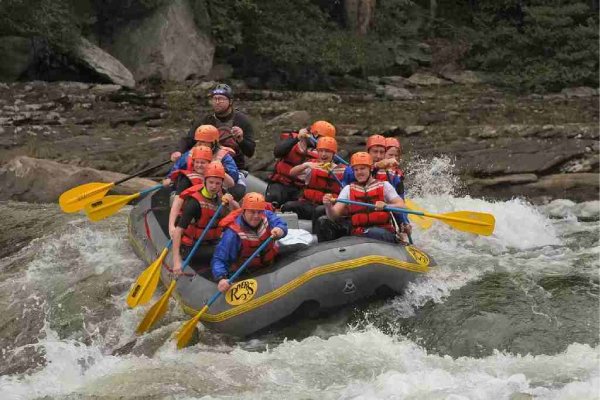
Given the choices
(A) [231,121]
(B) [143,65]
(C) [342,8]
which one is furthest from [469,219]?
(C) [342,8]

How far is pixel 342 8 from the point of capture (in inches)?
834

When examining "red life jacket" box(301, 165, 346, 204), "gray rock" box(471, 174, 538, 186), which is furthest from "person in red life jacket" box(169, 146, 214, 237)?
"gray rock" box(471, 174, 538, 186)

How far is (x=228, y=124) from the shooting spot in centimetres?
774

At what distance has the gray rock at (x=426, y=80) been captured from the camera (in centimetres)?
1977

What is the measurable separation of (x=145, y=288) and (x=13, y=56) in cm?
1077

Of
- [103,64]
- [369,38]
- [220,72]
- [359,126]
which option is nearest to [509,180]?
[359,126]

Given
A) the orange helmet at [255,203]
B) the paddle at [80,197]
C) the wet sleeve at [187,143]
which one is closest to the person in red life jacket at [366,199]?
the orange helmet at [255,203]

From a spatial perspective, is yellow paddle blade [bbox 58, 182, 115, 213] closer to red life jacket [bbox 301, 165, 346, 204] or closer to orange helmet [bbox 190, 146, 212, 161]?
orange helmet [bbox 190, 146, 212, 161]

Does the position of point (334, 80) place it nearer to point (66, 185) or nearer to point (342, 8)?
point (342, 8)

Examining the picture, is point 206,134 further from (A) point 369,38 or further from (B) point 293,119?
(A) point 369,38

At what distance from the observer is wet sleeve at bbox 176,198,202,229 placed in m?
6.06

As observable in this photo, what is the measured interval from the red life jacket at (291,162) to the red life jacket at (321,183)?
415 mm

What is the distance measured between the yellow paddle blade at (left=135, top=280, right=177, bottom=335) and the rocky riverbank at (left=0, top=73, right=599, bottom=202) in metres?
4.56

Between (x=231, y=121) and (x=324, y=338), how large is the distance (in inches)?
114
